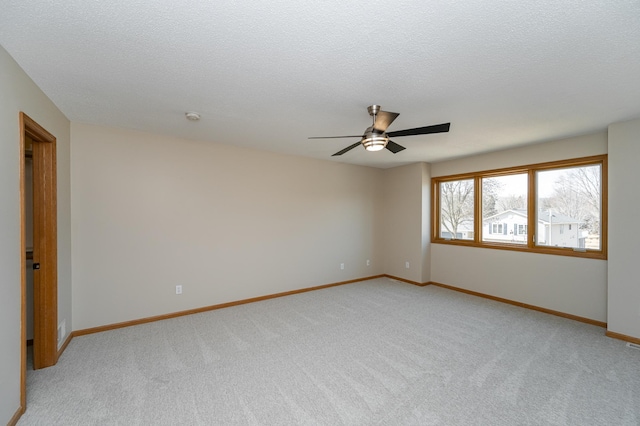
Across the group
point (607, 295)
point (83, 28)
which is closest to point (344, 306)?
point (607, 295)

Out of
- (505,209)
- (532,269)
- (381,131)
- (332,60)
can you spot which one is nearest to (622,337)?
(532,269)

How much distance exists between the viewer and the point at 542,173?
13.2ft

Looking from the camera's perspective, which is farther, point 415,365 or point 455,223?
point 455,223

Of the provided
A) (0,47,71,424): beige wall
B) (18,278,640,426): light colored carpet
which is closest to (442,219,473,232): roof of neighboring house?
(18,278,640,426): light colored carpet

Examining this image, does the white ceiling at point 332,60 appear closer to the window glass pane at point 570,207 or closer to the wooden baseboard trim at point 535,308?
the window glass pane at point 570,207

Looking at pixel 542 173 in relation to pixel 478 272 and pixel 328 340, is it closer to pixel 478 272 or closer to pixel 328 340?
pixel 478 272

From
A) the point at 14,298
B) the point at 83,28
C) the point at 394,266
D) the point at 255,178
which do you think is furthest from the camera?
the point at 394,266

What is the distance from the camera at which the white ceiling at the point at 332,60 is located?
1.42 m

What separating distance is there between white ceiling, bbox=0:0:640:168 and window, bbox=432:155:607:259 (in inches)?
37.2

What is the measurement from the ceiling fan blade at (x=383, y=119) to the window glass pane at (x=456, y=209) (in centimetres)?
326

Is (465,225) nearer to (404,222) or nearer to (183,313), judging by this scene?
(404,222)

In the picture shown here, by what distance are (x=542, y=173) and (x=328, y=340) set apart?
3873mm

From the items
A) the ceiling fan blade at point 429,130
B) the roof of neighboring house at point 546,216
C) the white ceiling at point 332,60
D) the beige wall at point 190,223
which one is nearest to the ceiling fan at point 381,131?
the ceiling fan blade at point 429,130

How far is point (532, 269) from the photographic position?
4.02 m
